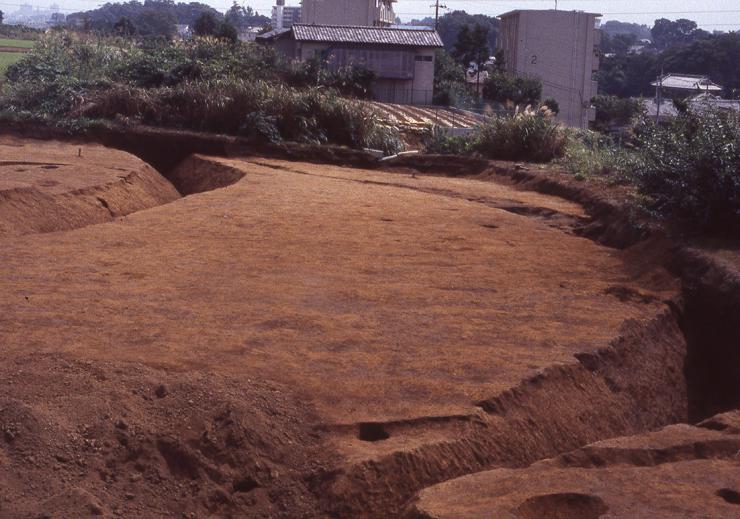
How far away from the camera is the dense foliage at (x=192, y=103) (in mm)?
22062

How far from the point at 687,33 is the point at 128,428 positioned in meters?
99.1

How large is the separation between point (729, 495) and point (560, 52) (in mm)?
49773

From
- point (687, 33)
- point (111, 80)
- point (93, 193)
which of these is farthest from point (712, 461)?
point (687, 33)

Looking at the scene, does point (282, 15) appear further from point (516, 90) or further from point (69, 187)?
point (69, 187)

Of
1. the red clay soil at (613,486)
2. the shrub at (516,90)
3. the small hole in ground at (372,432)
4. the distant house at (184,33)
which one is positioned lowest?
the small hole in ground at (372,432)

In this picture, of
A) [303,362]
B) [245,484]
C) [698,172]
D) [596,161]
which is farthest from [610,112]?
[245,484]

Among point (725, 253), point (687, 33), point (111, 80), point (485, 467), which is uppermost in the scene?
point (687, 33)

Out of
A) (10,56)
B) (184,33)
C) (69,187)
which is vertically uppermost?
(184,33)

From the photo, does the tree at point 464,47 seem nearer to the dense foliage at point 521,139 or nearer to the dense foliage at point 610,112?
the dense foliage at point 610,112

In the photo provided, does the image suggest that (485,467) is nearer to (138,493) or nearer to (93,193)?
(138,493)

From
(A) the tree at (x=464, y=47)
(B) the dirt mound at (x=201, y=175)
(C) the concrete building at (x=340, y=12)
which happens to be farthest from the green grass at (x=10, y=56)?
(A) the tree at (x=464, y=47)

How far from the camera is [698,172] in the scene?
1072 centimetres

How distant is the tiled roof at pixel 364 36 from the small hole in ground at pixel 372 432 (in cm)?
3451

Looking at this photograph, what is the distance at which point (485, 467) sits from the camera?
5.61 metres
